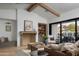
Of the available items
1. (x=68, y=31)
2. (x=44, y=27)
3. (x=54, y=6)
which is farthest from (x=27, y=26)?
(x=68, y=31)

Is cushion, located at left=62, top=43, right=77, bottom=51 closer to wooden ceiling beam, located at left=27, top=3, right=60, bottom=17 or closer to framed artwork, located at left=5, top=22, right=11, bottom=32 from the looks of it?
wooden ceiling beam, located at left=27, top=3, right=60, bottom=17

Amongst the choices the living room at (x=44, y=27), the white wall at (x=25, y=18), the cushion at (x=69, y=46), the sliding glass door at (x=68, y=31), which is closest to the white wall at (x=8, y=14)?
the living room at (x=44, y=27)

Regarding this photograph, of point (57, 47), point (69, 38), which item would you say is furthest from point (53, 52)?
point (69, 38)

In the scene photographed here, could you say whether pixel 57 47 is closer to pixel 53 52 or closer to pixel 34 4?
pixel 53 52

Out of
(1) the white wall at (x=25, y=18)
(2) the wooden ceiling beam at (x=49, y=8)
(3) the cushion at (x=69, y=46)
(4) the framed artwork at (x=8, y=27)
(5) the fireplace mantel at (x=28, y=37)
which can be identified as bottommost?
(3) the cushion at (x=69, y=46)

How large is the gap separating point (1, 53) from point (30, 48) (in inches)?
25.8

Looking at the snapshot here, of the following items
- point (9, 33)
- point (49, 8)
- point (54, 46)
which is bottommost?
point (54, 46)

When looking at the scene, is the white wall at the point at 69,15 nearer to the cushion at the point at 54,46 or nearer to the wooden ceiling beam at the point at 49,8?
the wooden ceiling beam at the point at 49,8

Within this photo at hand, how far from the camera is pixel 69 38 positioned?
359cm

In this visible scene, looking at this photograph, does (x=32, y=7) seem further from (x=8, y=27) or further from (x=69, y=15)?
(x=69, y=15)

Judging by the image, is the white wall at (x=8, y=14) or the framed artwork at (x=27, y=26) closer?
the white wall at (x=8, y=14)

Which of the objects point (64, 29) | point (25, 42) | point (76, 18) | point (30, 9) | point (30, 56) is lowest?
point (30, 56)

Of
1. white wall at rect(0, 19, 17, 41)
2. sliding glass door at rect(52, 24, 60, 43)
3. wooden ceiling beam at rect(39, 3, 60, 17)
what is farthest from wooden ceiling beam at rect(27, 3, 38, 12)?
sliding glass door at rect(52, 24, 60, 43)

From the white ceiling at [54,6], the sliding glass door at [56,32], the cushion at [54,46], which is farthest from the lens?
the sliding glass door at [56,32]
